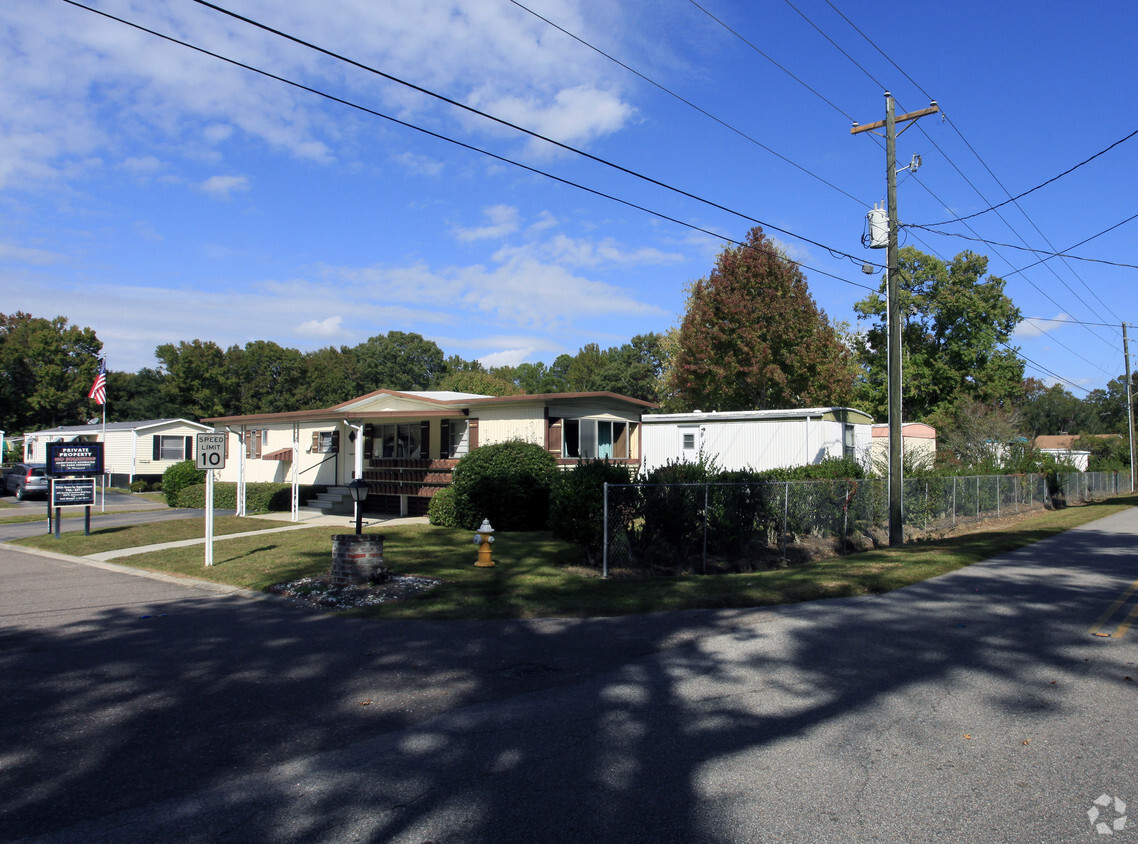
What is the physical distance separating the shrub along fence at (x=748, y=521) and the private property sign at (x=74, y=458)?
45.8ft

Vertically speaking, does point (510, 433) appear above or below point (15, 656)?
above

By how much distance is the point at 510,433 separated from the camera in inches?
837

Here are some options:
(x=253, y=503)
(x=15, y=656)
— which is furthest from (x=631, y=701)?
(x=253, y=503)

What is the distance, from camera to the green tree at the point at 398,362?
243 feet

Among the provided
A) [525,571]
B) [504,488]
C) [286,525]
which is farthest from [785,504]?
[286,525]

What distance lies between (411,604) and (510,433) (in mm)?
11729

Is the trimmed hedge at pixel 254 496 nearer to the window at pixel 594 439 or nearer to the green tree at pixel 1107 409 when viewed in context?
the window at pixel 594 439

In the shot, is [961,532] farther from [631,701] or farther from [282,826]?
[282,826]

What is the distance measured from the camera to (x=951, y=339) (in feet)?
144

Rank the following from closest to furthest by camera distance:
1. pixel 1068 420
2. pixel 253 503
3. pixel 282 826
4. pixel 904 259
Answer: pixel 282 826 → pixel 253 503 → pixel 904 259 → pixel 1068 420

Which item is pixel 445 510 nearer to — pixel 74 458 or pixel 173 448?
pixel 74 458

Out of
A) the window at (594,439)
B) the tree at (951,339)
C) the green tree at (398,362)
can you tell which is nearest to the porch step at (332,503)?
the window at (594,439)

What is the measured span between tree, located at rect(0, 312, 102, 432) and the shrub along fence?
196ft

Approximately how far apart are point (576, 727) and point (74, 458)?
58.7 ft
